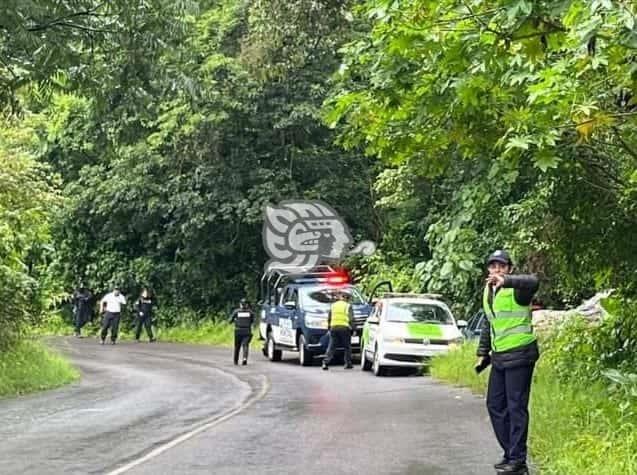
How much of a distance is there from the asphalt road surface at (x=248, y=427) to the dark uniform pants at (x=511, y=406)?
68 centimetres

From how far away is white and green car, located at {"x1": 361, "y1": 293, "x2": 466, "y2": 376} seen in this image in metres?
22.7

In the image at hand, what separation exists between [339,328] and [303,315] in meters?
1.80

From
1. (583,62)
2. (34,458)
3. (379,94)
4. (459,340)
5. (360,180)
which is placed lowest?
(34,458)

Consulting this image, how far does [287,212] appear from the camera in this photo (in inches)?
1428

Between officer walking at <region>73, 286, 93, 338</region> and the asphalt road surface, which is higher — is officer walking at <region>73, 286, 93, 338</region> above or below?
above

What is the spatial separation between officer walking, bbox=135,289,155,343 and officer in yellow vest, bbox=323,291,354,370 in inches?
586

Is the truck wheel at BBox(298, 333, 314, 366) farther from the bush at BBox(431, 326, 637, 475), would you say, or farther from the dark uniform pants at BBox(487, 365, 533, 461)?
the dark uniform pants at BBox(487, 365, 533, 461)

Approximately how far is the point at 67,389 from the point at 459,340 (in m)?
8.29

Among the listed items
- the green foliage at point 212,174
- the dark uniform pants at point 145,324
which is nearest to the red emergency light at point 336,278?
the green foliage at point 212,174

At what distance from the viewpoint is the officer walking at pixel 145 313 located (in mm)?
38781

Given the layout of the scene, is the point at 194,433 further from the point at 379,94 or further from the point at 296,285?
the point at 296,285

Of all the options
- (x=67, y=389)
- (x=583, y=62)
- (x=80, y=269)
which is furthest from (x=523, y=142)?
(x=80, y=269)

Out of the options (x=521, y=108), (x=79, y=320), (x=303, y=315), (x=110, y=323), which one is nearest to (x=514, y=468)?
(x=521, y=108)

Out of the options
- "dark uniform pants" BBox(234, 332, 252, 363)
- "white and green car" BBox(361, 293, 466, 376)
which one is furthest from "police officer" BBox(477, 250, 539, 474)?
"dark uniform pants" BBox(234, 332, 252, 363)
